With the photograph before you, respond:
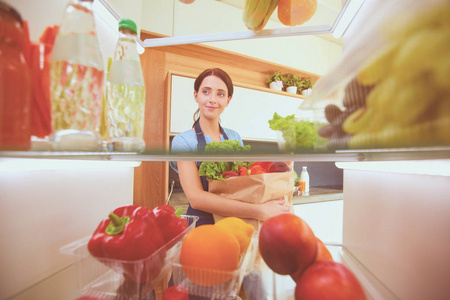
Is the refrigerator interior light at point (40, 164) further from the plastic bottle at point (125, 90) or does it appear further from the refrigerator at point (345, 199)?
the plastic bottle at point (125, 90)

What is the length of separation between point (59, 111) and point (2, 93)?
66 millimetres

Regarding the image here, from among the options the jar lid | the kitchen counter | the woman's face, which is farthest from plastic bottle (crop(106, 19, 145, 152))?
the kitchen counter

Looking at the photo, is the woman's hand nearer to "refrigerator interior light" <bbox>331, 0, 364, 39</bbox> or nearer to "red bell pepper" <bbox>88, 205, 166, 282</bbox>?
"red bell pepper" <bbox>88, 205, 166, 282</bbox>

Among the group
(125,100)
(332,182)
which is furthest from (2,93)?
(332,182)

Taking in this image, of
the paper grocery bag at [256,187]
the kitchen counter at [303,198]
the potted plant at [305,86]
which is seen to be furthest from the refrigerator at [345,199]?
the potted plant at [305,86]

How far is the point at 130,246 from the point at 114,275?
9 cm

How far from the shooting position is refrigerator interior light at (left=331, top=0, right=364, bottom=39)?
1.76 ft

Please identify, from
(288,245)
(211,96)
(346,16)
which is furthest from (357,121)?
(211,96)

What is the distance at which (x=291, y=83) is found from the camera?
265 cm

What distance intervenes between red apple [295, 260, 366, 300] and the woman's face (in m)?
1.12

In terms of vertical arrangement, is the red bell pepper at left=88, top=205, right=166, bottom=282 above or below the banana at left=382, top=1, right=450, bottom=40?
below

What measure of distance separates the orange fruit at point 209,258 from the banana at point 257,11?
55 cm

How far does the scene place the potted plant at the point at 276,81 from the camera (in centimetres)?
252

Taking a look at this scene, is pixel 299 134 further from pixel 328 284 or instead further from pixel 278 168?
pixel 278 168
